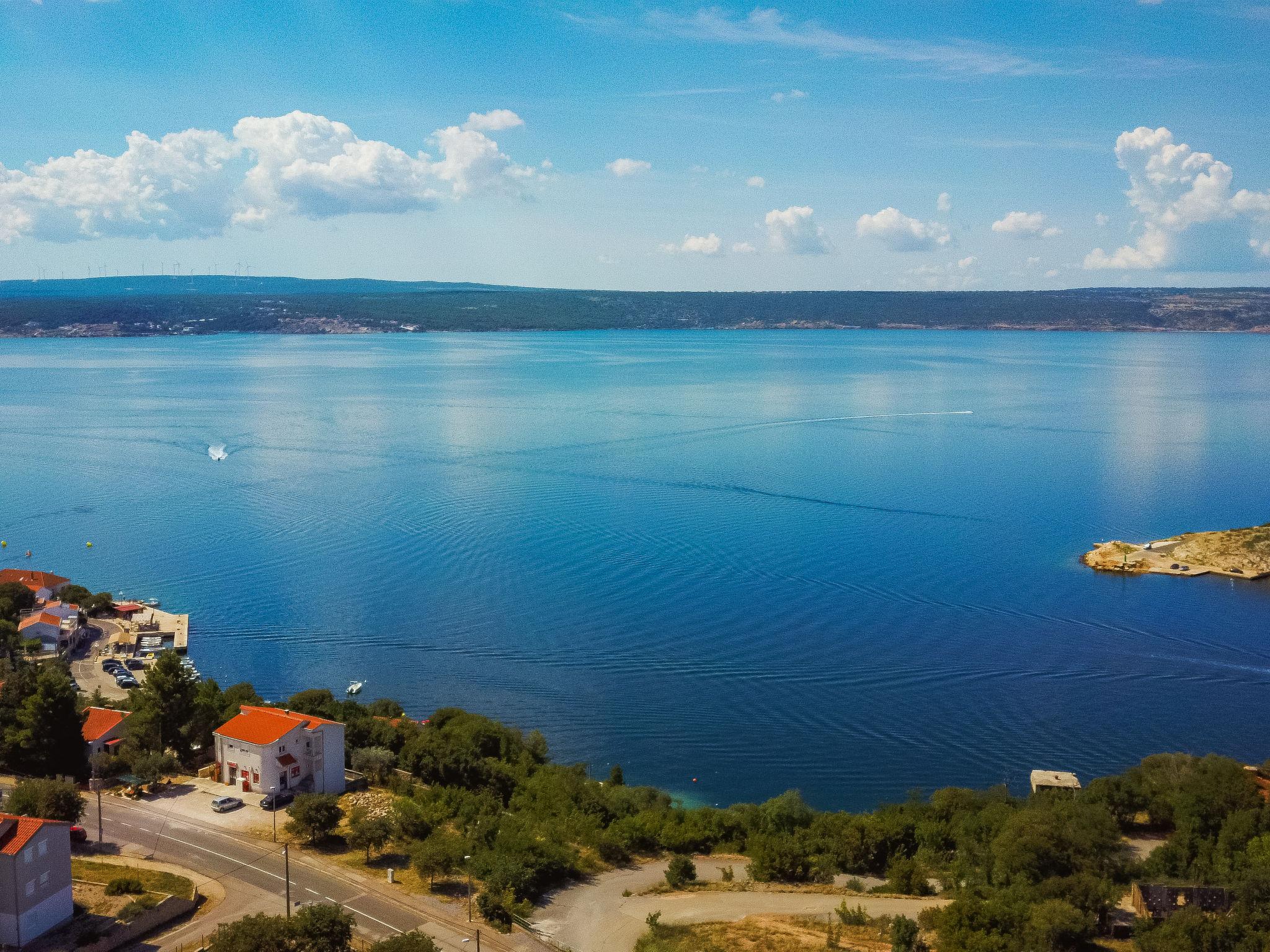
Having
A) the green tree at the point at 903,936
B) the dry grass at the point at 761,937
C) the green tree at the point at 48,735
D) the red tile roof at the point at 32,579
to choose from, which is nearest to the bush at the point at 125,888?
the green tree at the point at 48,735

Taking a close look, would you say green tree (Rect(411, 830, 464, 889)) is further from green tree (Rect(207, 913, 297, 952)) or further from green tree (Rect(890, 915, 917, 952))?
green tree (Rect(890, 915, 917, 952))

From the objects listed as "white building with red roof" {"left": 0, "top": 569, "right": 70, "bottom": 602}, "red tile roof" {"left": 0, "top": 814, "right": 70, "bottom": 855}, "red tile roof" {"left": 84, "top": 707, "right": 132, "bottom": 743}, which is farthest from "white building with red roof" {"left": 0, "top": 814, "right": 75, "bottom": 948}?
"white building with red roof" {"left": 0, "top": 569, "right": 70, "bottom": 602}

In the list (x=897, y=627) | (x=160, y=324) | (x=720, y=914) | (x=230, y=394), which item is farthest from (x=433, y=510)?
(x=160, y=324)

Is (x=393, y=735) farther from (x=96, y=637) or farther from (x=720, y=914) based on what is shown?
(x=96, y=637)

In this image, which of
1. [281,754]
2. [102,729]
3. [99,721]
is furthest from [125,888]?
[99,721]

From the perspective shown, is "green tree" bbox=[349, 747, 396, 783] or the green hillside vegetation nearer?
the green hillside vegetation
